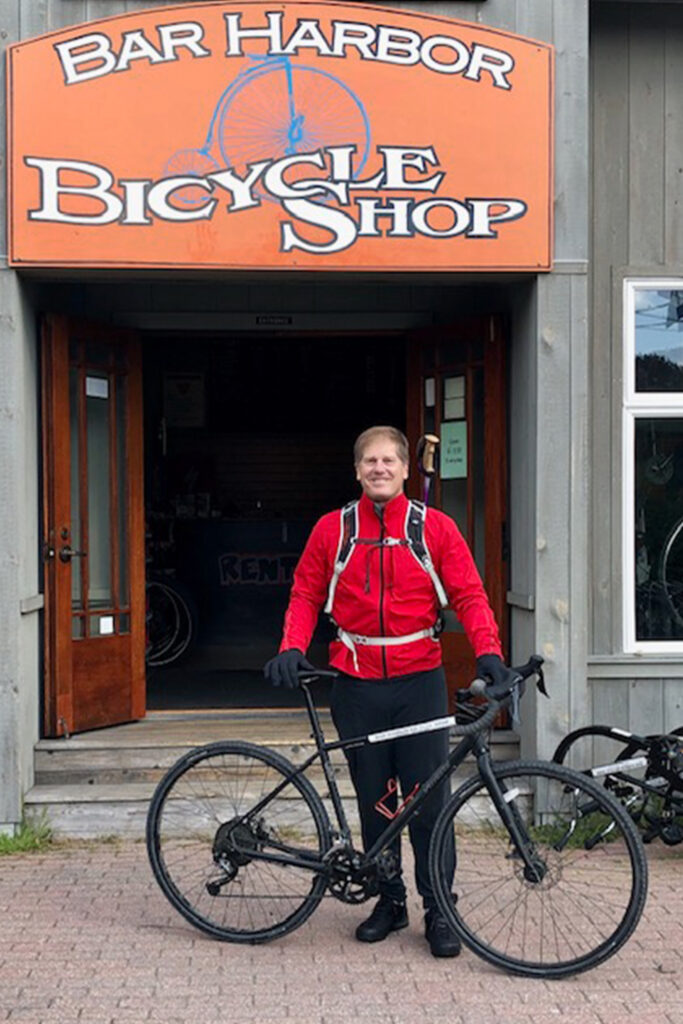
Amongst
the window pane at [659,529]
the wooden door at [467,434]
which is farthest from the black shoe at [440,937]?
the window pane at [659,529]

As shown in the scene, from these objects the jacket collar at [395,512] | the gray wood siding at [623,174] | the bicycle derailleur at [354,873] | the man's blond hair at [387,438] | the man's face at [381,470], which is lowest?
the bicycle derailleur at [354,873]

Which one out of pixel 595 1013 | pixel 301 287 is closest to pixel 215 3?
pixel 301 287

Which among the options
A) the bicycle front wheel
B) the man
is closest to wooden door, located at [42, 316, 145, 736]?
the man

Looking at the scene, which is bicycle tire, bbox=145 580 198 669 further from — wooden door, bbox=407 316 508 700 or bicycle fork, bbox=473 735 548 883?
bicycle fork, bbox=473 735 548 883

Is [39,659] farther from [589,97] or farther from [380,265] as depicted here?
[589,97]

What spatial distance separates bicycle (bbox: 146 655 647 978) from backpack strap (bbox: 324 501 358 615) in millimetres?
392

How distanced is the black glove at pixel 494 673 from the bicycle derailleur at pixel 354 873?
768 mm

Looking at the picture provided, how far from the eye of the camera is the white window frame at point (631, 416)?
23.5 ft

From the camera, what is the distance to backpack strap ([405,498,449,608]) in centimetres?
508

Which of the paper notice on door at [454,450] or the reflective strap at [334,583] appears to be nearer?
the reflective strap at [334,583]

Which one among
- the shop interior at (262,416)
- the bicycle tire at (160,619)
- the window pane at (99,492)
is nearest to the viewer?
the window pane at (99,492)

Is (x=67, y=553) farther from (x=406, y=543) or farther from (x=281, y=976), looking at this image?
(x=281, y=976)

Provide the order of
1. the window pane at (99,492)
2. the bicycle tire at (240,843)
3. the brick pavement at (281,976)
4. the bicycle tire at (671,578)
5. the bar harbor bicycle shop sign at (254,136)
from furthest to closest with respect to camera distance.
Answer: the window pane at (99,492)
the bicycle tire at (671,578)
the bar harbor bicycle shop sign at (254,136)
the bicycle tire at (240,843)
the brick pavement at (281,976)

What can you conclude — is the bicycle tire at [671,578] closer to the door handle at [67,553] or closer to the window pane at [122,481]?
the window pane at [122,481]
